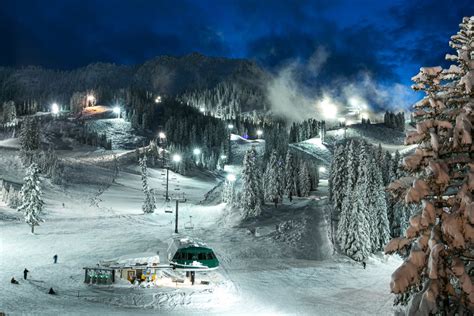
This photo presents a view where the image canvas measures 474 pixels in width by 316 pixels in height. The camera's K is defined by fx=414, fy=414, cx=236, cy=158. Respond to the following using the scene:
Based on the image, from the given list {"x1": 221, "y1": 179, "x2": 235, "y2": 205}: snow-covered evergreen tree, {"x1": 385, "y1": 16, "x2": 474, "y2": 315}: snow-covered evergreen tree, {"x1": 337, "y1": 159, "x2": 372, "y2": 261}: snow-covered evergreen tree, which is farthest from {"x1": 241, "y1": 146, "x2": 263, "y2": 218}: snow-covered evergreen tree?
{"x1": 385, "y1": 16, "x2": 474, "y2": 315}: snow-covered evergreen tree

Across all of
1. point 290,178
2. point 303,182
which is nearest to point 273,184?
point 290,178

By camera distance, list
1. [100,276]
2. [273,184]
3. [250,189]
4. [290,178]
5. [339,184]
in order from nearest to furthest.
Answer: [100,276]
[250,189]
[339,184]
[273,184]
[290,178]

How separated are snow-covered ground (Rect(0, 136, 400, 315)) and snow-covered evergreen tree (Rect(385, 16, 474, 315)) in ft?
75.2

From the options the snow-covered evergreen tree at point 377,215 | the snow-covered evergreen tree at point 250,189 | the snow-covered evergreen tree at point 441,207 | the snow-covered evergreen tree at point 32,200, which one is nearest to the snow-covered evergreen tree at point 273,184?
the snow-covered evergreen tree at point 250,189

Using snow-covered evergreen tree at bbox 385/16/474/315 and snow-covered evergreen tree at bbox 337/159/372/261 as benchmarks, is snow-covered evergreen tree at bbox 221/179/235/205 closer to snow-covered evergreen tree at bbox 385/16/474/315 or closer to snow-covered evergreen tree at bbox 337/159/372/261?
snow-covered evergreen tree at bbox 337/159/372/261

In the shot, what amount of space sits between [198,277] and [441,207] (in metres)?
32.6

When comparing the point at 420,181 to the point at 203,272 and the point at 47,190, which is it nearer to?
the point at 203,272

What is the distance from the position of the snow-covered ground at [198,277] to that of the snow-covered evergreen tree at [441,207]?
2293 centimetres

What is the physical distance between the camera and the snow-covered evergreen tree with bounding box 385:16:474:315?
8812mm

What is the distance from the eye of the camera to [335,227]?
67.6 metres

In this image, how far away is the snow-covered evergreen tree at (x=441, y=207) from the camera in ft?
28.9

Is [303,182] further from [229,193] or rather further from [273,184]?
[229,193]

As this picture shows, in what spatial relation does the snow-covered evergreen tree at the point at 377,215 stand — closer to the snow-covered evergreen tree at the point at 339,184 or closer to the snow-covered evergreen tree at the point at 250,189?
the snow-covered evergreen tree at the point at 339,184

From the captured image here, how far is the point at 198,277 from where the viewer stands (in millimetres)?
39438
